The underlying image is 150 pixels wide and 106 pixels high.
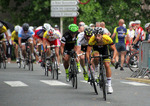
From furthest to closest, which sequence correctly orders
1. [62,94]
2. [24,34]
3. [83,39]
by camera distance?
1. [24,34]
2. [83,39]
3. [62,94]

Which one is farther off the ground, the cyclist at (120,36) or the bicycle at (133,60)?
the cyclist at (120,36)

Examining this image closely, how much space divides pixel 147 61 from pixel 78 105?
727 centimetres

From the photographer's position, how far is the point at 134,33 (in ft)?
75.7

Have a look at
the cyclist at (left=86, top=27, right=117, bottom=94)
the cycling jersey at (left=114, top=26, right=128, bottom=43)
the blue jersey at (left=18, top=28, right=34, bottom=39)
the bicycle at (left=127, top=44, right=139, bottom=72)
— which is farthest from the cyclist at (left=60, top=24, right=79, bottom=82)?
the blue jersey at (left=18, top=28, right=34, bottom=39)

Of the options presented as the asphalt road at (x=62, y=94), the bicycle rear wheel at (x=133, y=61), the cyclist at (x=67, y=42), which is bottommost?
the asphalt road at (x=62, y=94)

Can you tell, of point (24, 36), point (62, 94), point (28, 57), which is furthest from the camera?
point (28, 57)

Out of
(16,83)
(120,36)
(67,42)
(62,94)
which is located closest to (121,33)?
(120,36)

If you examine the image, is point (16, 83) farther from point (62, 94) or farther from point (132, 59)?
point (132, 59)

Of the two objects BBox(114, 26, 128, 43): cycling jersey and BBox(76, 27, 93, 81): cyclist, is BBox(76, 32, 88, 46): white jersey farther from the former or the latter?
BBox(114, 26, 128, 43): cycling jersey

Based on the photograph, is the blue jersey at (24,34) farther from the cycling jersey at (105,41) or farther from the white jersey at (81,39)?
the cycling jersey at (105,41)

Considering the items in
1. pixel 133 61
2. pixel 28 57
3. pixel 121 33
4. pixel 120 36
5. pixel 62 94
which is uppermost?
pixel 121 33

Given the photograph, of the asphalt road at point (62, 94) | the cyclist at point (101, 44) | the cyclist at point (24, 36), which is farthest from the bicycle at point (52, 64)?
the cyclist at point (101, 44)

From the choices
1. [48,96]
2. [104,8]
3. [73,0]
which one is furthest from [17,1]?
[48,96]

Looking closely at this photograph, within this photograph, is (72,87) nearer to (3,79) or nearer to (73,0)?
(3,79)
